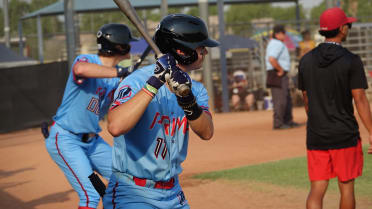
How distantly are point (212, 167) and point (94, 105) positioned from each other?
13.7 feet

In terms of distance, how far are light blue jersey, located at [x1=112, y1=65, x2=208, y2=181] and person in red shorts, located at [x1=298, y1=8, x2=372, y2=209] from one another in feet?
6.00

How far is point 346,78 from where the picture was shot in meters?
4.95

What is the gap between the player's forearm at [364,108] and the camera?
4.94 metres

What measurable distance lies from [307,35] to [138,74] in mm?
10905

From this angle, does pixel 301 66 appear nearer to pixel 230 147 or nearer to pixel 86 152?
pixel 86 152

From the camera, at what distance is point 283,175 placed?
816cm

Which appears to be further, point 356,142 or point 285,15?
point 285,15

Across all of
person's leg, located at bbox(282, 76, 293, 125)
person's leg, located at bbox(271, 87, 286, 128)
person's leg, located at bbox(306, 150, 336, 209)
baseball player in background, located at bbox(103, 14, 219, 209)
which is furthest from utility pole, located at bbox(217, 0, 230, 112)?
baseball player in background, located at bbox(103, 14, 219, 209)

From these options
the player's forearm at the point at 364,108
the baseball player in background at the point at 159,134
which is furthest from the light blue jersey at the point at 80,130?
the player's forearm at the point at 364,108

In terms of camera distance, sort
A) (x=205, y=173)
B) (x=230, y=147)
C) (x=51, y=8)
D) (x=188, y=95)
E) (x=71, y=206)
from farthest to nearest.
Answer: (x=51, y=8) → (x=230, y=147) → (x=205, y=173) → (x=71, y=206) → (x=188, y=95)

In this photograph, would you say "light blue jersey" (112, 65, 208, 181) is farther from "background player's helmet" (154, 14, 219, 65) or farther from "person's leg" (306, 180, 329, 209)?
"person's leg" (306, 180, 329, 209)

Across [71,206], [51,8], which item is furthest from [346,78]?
[51,8]

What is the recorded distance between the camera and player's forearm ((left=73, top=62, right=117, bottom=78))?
514 centimetres

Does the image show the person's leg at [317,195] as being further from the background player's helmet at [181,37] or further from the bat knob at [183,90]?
the bat knob at [183,90]
